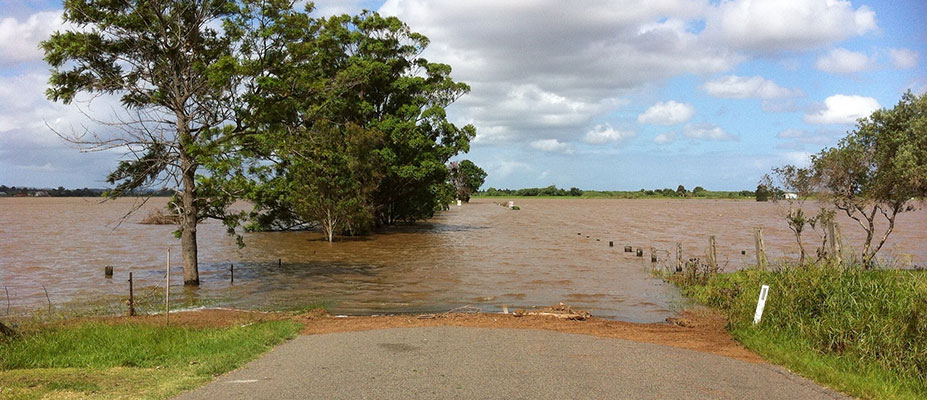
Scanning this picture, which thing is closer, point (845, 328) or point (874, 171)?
point (845, 328)

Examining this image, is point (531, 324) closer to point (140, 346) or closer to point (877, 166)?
point (140, 346)

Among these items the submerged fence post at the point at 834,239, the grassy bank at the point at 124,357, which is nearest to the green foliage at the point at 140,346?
the grassy bank at the point at 124,357

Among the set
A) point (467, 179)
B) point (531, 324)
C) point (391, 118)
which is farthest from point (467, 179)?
point (531, 324)

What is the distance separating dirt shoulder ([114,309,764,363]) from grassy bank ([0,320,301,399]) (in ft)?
3.34

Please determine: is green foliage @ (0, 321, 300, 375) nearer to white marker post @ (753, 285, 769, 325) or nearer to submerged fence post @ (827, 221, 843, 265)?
white marker post @ (753, 285, 769, 325)

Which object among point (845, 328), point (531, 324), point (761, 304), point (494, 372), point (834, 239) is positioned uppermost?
point (834, 239)

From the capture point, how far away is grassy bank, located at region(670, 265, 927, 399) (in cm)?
934

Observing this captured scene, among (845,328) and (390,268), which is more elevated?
(845,328)

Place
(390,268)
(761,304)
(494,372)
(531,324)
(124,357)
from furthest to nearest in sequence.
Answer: (390,268) → (531,324) → (761,304) → (124,357) → (494,372)

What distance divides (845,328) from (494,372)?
6.34m

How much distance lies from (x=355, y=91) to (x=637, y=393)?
39.1 m

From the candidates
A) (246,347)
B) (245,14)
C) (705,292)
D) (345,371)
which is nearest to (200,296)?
(245,14)

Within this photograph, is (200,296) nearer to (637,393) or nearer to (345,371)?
(345,371)

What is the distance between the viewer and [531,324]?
1349cm
